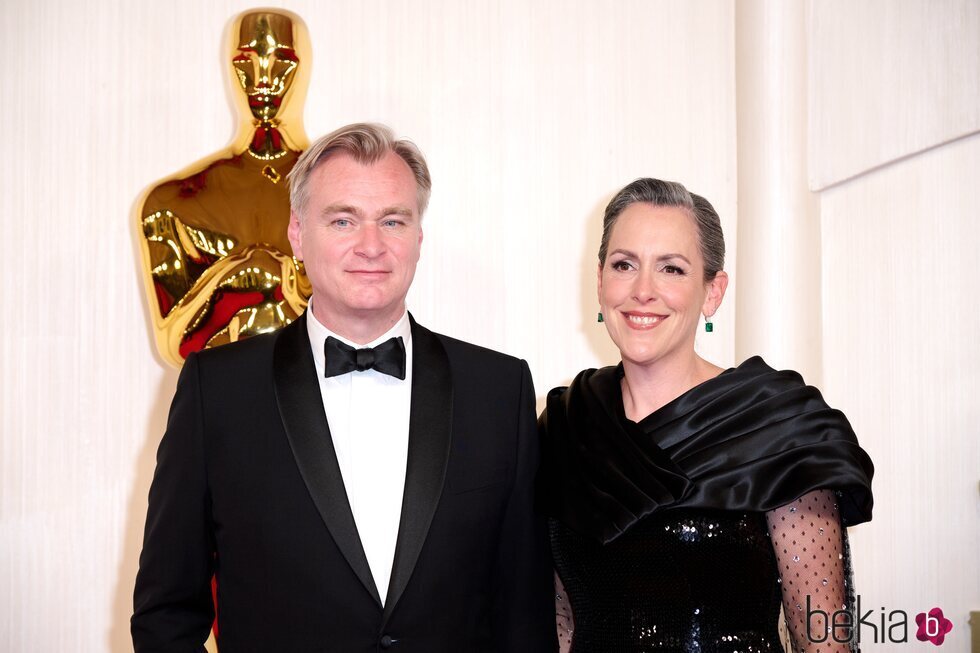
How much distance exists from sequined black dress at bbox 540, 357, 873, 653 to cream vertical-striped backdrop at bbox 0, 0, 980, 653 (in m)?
1.32

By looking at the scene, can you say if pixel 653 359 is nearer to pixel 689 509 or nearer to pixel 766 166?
pixel 689 509

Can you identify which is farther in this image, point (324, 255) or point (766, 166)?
point (766, 166)

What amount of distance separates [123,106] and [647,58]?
70.8 inches

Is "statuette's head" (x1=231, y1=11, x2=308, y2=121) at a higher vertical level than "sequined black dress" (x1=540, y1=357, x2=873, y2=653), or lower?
higher

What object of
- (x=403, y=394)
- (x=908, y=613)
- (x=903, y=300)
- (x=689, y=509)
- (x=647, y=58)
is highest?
(x=647, y=58)

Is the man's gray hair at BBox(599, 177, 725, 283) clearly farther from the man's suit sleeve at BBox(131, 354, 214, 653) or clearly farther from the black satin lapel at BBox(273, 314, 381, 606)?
the man's suit sleeve at BBox(131, 354, 214, 653)

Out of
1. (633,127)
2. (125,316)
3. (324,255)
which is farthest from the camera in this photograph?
(633,127)

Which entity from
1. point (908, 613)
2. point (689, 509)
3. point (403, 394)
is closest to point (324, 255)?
point (403, 394)

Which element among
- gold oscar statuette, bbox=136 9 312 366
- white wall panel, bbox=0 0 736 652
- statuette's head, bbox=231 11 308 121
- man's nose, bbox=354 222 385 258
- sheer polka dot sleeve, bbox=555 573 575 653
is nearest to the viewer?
man's nose, bbox=354 222 385 258

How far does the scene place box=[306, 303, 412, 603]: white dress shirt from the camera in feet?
6.45

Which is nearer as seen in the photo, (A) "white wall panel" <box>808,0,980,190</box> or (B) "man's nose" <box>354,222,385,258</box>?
(B) "man's nose" <box>354,222,385,258</box>

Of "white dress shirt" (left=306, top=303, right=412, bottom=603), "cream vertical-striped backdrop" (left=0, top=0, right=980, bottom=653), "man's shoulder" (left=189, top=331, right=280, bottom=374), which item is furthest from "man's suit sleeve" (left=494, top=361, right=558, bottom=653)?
"cream vertical-striped backdrop" (left=0, top=0, right=980, bottom=653)

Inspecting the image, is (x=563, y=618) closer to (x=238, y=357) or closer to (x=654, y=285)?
(x=654, y=285)

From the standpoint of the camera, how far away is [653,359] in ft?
7.07
